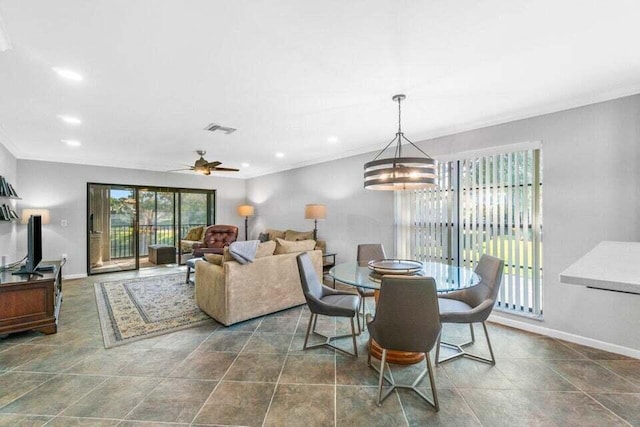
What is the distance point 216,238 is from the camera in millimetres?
7230

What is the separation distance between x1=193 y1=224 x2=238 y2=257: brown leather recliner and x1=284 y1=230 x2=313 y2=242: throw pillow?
175 centimetres

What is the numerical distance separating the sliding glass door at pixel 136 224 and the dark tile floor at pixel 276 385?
3770mm

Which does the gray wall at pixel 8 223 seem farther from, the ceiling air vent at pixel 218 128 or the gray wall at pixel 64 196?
the ceiling air vent at pixel 218 128

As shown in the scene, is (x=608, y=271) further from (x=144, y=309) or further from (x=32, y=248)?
(x=32, y=248)

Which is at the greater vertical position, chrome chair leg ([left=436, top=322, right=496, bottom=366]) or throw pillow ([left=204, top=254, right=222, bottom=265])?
throw pillow ([left=204, top=254, right=222, bottom=265])

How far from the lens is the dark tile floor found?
1934mm

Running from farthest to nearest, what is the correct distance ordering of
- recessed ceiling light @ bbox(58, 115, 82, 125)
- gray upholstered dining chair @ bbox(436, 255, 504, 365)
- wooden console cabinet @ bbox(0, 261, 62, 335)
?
recessed ceiling light @ bbox(58, 115, 82, 125) → wooden console cabinet @ bbox(0, 261, 62, 335) → gray upholstered dining chair @ bbox(436, 255, 504, 365)

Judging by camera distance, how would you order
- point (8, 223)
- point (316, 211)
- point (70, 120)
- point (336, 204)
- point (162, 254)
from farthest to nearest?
point (162, 254) < point (336, 204) < point (316, 211) < point (8, 223) < point (70, 120)

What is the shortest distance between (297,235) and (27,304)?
13.5 feet

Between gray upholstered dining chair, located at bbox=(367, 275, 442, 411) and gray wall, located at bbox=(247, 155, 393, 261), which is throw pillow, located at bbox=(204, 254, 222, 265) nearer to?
gray upholstered dining chair, located at bbox=(367, 275, 442, 411)

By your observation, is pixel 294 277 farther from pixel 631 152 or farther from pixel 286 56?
pixel 631 152

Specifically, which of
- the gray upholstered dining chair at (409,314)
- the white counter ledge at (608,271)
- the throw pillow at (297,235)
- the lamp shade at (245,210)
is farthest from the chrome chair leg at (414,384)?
the lamp shade at (245,210)

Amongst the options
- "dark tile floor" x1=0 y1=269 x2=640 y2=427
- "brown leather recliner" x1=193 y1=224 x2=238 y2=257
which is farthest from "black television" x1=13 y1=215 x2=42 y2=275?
"brown leather recliner" x1=193 y1=224 x2=238 y2=257

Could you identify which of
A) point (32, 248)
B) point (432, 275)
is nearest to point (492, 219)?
point (432, 275)
